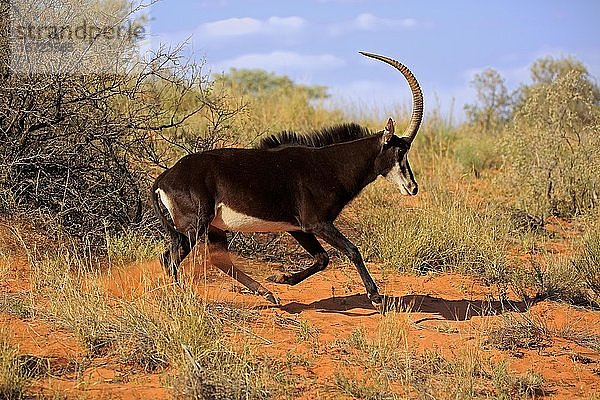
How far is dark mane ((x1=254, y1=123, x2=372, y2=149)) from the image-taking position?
8961 millimetres

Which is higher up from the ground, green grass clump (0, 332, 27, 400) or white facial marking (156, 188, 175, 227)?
white facial marking (156, 188, 175, 227)

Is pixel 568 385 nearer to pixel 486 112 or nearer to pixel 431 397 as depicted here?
pixel 431 397

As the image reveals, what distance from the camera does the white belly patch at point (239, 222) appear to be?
8117mm

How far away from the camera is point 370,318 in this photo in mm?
8273

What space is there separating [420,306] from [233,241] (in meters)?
2.92

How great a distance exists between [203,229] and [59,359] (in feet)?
7.00

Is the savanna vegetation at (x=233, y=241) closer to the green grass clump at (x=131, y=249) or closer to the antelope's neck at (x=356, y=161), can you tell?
the green grass clump at (x=131, y=249)

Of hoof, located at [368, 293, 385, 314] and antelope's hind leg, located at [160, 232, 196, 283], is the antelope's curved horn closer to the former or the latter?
hoof, located at [368, 293, 385, 314]

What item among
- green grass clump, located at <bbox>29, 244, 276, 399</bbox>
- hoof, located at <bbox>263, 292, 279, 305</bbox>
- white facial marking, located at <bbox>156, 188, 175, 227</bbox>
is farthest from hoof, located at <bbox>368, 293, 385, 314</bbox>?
white facial marking, located at <bbox>156, 188, 175, 227</bbox>

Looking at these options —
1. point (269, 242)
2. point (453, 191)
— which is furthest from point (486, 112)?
point (269, 242)

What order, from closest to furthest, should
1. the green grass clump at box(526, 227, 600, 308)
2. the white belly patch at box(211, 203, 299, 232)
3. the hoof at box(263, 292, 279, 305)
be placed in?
the white belly patch at box(211, 203, 299, 232) < the hoof at box(263, 292, 279, 305) < the green grass clump at box(526, 227, 600, 308)

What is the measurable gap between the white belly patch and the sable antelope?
10mm

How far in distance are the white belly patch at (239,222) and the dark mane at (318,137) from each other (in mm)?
1036

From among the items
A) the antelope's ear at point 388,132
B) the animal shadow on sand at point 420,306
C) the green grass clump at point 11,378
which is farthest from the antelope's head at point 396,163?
the green grass clump at point 11,378
